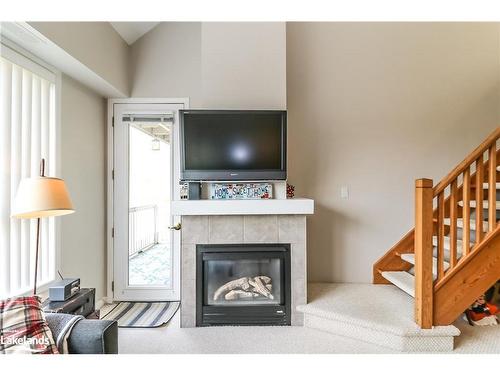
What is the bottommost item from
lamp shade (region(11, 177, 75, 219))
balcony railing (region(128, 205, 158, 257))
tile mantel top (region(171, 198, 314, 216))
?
balcony railing (region(128, 205, 158, 257))

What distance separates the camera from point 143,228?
3.40 metres

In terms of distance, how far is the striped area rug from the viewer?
275 centimetres

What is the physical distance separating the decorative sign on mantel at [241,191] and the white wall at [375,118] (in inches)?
22.8

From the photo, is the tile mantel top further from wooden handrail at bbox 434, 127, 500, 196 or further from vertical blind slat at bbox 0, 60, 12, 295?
vertical blind slat at bbox 0, 60, 12, 295

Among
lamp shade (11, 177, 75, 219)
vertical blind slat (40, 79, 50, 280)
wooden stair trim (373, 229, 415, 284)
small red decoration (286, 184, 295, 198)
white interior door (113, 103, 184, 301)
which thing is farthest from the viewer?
white interior door (113, 103, 184, 301)

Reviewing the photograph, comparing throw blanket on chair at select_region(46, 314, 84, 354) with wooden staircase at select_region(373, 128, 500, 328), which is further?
wooden staircase at select_region(373, 128, 500, 328)

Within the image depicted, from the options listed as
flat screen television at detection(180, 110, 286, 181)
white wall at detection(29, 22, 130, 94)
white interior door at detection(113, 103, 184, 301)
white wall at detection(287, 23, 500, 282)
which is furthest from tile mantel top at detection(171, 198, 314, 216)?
white wall at detection(29, 22, 130, 94)

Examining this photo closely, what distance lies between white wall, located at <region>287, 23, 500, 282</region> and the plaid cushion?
2484 mm

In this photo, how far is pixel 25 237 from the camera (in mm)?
2197

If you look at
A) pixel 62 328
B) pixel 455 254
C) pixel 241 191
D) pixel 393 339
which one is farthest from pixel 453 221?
pixel 62 328

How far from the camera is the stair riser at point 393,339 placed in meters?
2.11

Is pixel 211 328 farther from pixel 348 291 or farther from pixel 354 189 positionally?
pixel 354 189

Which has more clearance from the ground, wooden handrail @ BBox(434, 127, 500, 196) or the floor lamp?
wooden handrail @ BBox(434, 127, 500, 196)

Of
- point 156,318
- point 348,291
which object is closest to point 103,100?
point 156,318
